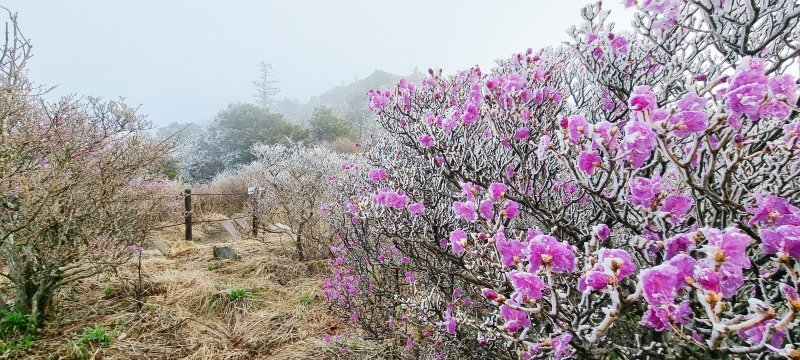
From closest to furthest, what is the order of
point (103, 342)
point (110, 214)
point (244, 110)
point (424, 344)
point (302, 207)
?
point (424, 344) → point (103, 342) → point (110, 214) → point (302, 207) → point (244, 110)

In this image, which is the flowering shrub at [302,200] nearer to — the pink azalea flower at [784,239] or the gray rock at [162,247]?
the gray rock at [162,247]

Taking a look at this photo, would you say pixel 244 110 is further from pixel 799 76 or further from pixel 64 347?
pixel 799 76

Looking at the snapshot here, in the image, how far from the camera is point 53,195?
9.83ft

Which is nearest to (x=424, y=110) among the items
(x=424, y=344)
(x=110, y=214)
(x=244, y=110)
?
(x=424, y=344)

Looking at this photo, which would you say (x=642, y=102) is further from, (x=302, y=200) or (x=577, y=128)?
(x=302, y=200)

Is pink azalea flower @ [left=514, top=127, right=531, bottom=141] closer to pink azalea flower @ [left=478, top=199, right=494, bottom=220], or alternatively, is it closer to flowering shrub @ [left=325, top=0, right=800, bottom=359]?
flowering shrub @ [left=325, top=0, right=800, bottom=359]

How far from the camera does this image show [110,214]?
3.89 metres

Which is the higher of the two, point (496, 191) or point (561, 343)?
point (496, 191)

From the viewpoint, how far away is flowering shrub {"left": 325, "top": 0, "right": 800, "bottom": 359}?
848 mm

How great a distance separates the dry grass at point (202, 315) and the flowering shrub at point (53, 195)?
53 cm

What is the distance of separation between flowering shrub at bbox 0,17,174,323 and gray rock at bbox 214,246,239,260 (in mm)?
1864

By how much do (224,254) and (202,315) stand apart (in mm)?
2013

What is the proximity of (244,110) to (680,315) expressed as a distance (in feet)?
69.5

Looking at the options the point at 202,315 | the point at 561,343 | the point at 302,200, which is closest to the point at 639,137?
the point at 561,343
